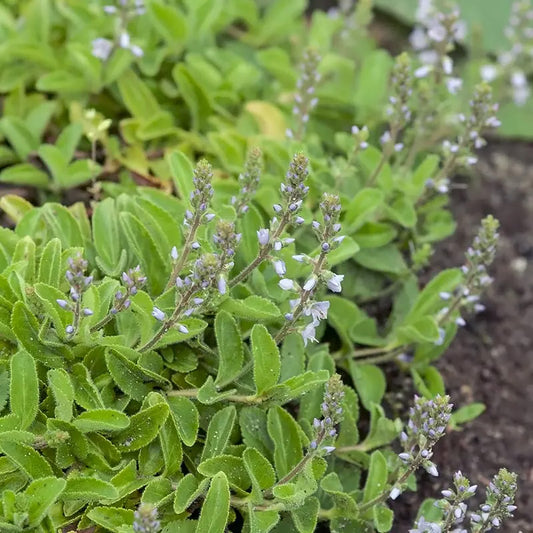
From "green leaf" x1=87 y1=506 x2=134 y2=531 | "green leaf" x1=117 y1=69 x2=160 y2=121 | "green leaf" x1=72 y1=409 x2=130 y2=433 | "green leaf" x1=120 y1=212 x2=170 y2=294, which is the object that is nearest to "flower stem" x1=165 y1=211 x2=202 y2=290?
"green leaf" x1=120 y1=212 x2=170 y2=294

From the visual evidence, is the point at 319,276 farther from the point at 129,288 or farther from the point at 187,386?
the point at 187,386

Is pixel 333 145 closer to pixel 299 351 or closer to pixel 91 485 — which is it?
pixel 299 351

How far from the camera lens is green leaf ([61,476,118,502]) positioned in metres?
2.54

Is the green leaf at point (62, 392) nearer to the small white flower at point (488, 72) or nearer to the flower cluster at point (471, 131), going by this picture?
the flower cluster at point (471, 131)

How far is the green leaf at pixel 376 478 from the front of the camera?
9.70 ft

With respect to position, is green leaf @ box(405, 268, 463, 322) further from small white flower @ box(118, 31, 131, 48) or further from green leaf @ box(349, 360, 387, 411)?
small white flower @ box(118, 31, 131, 48)

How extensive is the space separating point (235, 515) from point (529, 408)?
70.7 inches

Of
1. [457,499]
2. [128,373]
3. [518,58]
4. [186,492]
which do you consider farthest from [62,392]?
[518,58]

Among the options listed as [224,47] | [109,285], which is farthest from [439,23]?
[109,285]

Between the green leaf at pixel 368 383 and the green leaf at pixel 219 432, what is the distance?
2.24 feet

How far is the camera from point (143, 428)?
9.12ft

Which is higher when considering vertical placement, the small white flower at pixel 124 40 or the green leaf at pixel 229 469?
the small white flower at pixel 124 40

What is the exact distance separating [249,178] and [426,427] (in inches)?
42.9

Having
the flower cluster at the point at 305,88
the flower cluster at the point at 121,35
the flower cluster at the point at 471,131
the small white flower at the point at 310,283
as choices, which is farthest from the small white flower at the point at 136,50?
the small white flower at the point at 310,283
